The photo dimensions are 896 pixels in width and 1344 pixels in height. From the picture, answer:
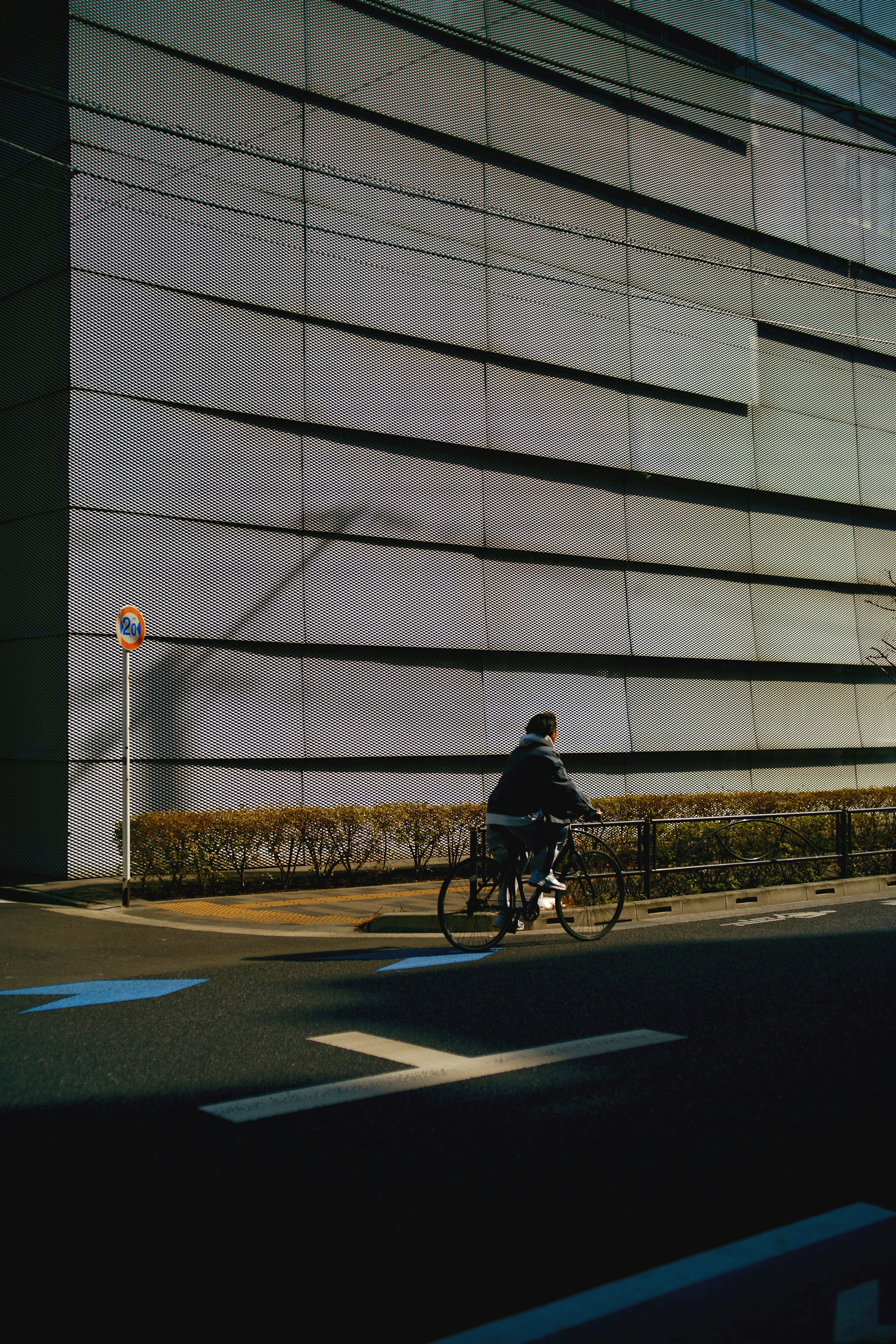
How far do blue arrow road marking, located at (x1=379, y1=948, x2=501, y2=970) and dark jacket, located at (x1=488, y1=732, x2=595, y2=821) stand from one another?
121 centimetres

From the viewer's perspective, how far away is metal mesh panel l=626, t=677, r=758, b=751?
64.5 feet

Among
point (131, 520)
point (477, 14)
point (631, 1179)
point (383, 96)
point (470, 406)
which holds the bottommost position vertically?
point (631, 1179)

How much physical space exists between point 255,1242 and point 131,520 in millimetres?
12450

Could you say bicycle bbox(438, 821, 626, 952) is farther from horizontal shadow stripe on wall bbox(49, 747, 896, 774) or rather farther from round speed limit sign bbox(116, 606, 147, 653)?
horizontal shadow stripe on wall bbox(49, 747, 896, 774)

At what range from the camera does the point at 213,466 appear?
1545 cm

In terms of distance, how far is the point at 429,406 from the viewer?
1753 centimetres

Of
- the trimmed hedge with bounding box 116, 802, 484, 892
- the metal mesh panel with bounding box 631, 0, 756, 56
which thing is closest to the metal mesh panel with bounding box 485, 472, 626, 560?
the trimmed hedge with bounding box 116, 802, 484, 892

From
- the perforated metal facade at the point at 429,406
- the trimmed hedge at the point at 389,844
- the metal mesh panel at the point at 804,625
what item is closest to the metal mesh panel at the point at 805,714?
the perforated metal facade at the point at 429,406

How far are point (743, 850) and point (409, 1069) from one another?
333 inches

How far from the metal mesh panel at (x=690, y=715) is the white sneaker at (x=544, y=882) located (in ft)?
34.8

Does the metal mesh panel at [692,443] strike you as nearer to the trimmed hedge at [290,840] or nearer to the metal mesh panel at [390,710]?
the metal mesh panel at [390,710]

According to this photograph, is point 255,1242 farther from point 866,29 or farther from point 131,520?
point 866,29

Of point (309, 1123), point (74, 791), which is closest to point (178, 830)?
point (74, 791)

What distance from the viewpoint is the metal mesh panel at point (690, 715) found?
19.7m
